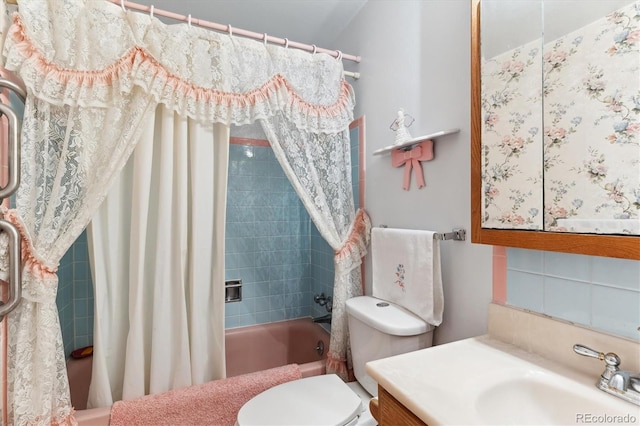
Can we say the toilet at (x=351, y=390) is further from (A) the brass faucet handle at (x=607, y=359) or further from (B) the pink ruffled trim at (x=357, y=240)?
(A) the brass faucet handle at (x=607, y=359)

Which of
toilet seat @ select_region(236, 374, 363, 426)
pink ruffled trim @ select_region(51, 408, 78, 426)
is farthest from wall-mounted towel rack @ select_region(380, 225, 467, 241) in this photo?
pink ruffled trim @ select_region(51, 408, 78, 426)

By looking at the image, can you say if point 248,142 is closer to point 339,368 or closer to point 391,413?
point 339,368

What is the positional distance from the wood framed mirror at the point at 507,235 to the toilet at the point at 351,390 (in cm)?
47

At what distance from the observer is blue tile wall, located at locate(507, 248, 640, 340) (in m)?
0.72

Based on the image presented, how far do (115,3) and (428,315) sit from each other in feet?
6.14

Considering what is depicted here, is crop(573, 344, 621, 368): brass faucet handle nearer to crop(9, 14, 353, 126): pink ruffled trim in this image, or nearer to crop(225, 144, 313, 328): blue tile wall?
crop(9, 14, 353, 126): pink ruffled trim

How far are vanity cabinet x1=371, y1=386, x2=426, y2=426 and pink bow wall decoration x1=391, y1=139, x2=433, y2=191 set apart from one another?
0.88m

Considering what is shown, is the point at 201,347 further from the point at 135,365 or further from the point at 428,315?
the point at 428,315

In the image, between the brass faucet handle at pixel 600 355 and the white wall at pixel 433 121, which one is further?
the white wall at pixel 433 121

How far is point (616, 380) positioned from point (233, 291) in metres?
2.17

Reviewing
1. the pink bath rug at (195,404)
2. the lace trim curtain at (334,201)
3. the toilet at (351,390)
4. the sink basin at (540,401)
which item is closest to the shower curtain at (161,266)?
the pink bath rug at (195,404)

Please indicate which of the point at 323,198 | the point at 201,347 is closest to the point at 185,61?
the point at 323,198

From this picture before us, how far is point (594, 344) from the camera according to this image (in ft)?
2.51

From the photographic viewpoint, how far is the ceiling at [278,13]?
5.70 feet
